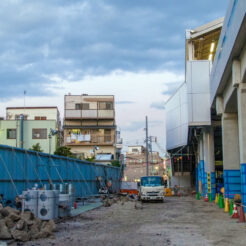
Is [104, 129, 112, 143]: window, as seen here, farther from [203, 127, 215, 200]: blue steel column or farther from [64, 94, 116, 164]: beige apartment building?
[203, 127, 215, 200]: blue steel column

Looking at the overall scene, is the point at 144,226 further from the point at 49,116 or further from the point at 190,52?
the point at 49,116

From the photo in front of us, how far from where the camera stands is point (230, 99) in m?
27.5

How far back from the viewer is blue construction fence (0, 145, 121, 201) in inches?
695

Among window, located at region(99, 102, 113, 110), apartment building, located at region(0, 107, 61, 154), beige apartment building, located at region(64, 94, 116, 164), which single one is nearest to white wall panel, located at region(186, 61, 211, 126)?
apartment building, located at region(0, 107, 61, 154)

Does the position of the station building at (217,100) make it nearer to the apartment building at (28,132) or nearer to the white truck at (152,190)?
the white truck at (152,190)

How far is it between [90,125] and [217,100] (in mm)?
40996

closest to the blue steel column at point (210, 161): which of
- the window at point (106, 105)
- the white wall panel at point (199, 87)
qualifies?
the white wall panel at point (199, 87)

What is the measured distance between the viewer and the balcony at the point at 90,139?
227 feet

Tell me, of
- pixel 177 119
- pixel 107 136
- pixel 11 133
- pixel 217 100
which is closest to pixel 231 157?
pixel 217 100

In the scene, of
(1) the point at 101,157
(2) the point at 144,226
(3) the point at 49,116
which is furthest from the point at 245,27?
(3) the point at 49,116

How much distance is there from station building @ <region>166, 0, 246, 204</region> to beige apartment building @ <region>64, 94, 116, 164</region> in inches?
632

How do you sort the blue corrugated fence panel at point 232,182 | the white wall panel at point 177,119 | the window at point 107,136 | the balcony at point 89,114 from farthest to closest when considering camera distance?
the window at point 107,136, the balcony at point 89,114, the white wall panel at point 177,119, the blue corrugated fence panel at point 232,182

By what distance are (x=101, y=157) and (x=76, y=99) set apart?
11436 millimetres

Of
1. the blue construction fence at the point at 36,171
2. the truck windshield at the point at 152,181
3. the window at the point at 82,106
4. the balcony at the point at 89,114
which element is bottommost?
the truck windshield at the point at 152,181
